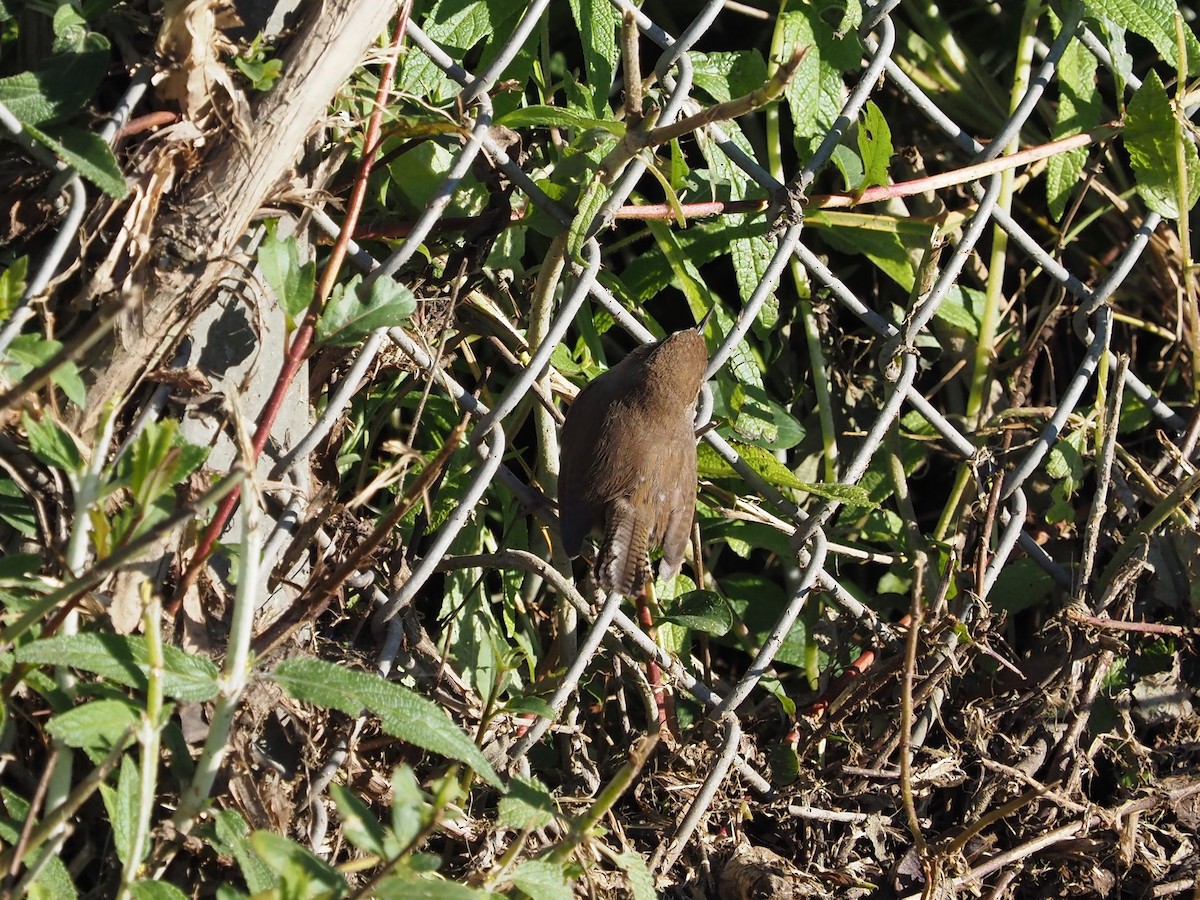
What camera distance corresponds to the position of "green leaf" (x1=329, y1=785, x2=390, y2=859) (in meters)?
1.31

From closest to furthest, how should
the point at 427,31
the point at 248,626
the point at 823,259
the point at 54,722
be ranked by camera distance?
the point at 54,722
the point at 248,626
the point at 427,31
the point at 823,259

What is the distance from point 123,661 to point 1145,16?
2.05 m

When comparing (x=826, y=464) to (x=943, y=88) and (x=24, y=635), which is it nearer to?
(x=943, y=88)

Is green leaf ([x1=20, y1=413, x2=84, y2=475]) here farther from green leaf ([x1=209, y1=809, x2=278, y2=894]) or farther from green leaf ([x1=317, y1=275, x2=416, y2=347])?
green leaf ([x1=209, y1=809, x2=278, y2=894])

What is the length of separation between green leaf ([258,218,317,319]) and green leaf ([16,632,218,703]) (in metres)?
0.43

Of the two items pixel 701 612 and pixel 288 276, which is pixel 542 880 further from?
pixel 288 276

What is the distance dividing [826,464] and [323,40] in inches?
51.9

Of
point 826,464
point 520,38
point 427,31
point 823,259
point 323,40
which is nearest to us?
point 323,40

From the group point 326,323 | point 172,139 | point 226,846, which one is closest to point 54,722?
point 226,846

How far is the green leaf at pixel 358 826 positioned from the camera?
4.30ft

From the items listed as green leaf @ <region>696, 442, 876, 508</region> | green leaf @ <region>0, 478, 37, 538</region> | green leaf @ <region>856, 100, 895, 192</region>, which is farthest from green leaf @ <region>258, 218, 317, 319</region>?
green leaf @ <region>856, 100, 895, 192</region>

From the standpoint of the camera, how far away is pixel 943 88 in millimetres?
2701

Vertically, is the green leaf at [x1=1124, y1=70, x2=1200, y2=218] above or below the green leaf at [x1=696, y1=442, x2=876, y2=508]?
above

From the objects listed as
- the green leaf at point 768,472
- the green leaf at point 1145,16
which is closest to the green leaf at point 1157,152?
the green leaf at point 1145,16
